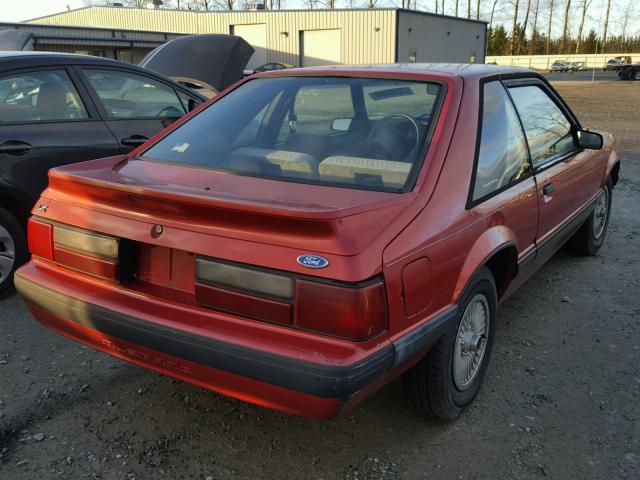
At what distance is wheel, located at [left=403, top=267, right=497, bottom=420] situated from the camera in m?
2.55

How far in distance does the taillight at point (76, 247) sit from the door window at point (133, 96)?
216 cm

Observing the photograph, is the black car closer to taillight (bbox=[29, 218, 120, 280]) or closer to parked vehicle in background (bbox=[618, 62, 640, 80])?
taillight (bbox=[29, 218, 120, 280])

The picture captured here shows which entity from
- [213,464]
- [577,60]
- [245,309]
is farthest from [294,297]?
[577,60]

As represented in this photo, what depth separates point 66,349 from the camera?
343 cm

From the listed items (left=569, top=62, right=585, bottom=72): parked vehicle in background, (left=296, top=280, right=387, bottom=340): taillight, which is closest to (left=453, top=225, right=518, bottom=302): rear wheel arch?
(left=296, top=280, right=387, bottom=340): taillight

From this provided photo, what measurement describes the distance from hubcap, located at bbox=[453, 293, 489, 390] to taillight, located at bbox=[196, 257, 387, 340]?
783 millimetres

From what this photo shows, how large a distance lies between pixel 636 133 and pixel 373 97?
40.7 ft

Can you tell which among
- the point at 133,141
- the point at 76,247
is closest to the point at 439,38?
the point at 133,141

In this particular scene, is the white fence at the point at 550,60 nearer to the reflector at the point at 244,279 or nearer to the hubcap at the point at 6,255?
the hubcap at the point at 6,255

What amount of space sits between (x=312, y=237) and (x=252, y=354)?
442 mm

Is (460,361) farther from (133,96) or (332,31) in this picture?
(332,31)

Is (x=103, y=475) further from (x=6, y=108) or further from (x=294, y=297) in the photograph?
(x=6, y=108)

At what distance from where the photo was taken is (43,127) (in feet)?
13.7

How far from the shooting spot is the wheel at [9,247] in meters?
4.04
